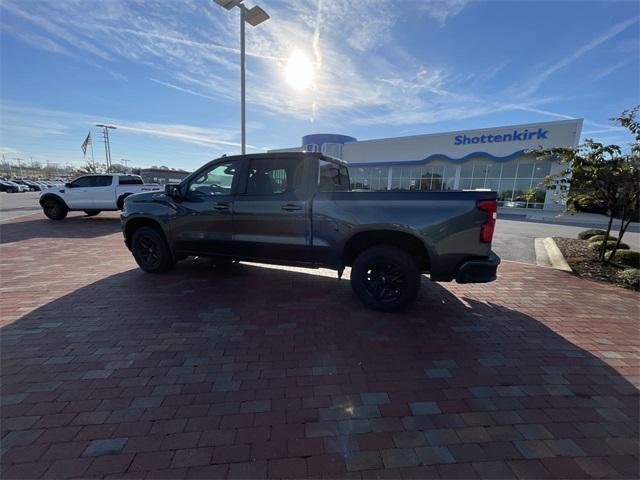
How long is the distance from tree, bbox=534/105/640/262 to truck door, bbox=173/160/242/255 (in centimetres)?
693

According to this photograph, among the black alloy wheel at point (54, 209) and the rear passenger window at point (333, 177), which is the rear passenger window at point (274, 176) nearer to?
the rear passenger window at point (333, 177)

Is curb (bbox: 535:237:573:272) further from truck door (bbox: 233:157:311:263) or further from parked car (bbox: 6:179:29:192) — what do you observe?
parked car (bbox: 6:179:29:192)

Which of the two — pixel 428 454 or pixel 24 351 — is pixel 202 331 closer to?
pixel 24 351

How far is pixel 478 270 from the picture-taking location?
3.46 meters

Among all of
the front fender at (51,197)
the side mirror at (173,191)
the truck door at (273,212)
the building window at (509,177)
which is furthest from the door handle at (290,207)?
the building window at (509,177)

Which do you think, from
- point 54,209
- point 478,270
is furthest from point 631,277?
point 54,209

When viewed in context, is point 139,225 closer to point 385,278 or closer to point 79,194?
point 385,278

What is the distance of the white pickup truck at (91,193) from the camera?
1175 cm

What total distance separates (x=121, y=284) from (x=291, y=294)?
2727 millimetres

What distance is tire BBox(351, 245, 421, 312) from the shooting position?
3742mm

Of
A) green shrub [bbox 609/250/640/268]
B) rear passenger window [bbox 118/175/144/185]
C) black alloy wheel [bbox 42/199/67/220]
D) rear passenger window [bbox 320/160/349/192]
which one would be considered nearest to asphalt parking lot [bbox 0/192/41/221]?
black alloy wheel [bbox 42/199/67/220]

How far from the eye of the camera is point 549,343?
329cm

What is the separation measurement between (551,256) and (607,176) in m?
2.31

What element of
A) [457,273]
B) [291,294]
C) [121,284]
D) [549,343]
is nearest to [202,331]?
[291,294]
